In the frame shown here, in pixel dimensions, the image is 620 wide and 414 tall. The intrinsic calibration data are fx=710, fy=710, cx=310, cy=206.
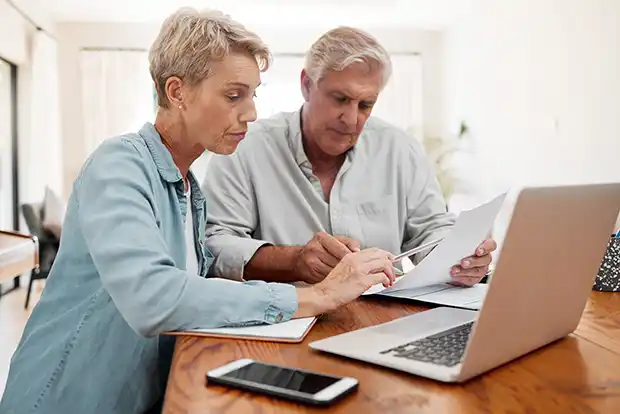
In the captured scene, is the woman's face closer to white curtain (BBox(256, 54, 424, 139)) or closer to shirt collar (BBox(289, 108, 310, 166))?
shirt collar (BBox(289, 108, 310, 166))

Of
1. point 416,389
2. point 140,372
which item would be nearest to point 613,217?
point 416,389

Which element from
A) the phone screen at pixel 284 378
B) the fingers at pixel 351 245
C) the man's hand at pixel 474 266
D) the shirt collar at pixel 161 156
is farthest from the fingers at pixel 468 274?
the phone screen at pixel 284 378

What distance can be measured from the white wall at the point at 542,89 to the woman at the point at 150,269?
6.90 ft

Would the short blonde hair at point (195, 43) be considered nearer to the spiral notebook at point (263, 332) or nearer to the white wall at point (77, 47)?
the spiral notebook at point (263, 332)

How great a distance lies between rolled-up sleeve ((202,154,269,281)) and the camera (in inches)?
59.8

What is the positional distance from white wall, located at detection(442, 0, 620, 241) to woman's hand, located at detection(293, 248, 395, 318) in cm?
199

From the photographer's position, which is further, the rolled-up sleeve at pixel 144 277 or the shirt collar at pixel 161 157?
the shirt collar at pixel 161 157

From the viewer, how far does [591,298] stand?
4.38ft

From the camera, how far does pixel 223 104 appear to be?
1219 mm

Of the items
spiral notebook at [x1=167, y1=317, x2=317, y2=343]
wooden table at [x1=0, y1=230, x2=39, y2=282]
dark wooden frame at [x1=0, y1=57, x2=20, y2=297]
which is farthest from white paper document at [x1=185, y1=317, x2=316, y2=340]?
dark wooden frame at [x1=0, y1=57, x2=20, y2=297]

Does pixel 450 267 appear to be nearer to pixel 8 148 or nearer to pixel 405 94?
pixel 8 148

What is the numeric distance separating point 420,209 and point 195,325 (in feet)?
3.14

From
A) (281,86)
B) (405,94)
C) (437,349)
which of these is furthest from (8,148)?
(437,349)

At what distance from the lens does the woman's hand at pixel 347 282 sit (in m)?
1.08
